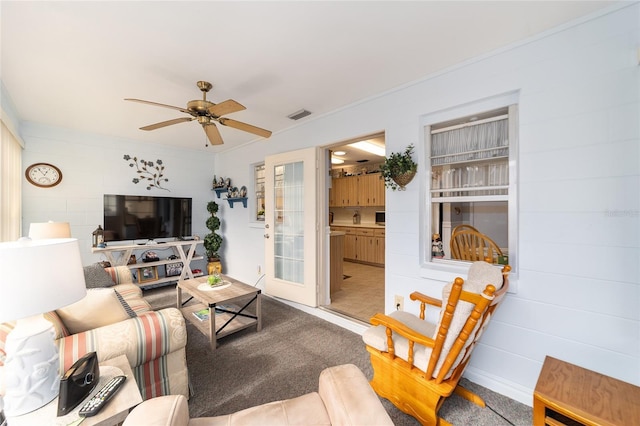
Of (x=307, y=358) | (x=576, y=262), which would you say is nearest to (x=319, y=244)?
(x=307, y=358)

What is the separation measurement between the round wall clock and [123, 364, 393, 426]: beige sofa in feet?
14.4

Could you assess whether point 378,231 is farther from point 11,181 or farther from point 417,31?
point 11,181

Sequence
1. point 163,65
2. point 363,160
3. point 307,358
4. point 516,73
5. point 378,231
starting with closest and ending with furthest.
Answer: point 516,73 < point 163,65 < point 307,358 < point 378,231 < point 363,160

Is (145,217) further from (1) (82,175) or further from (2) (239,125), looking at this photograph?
(2) (239,125)

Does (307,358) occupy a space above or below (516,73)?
below

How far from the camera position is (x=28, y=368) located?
1020 millimetres

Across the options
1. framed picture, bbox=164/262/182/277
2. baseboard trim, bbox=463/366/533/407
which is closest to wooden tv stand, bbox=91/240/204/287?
framed picture, bbox=164/262/182/277

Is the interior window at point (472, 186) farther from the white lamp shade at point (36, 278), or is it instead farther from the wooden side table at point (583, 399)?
the white lamp shade at point (36, 278)

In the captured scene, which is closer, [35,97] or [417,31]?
[417,31]

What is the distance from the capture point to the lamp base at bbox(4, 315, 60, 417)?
100 cm

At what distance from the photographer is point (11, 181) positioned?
2.88m

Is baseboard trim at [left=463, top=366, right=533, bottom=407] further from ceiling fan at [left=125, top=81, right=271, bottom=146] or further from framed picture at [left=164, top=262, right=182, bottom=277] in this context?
framed picture at [left=164, top=262, right=182, bottom=277]

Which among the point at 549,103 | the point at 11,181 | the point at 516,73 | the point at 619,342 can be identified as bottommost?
the point at 619,342

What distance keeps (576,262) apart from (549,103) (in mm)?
1081
